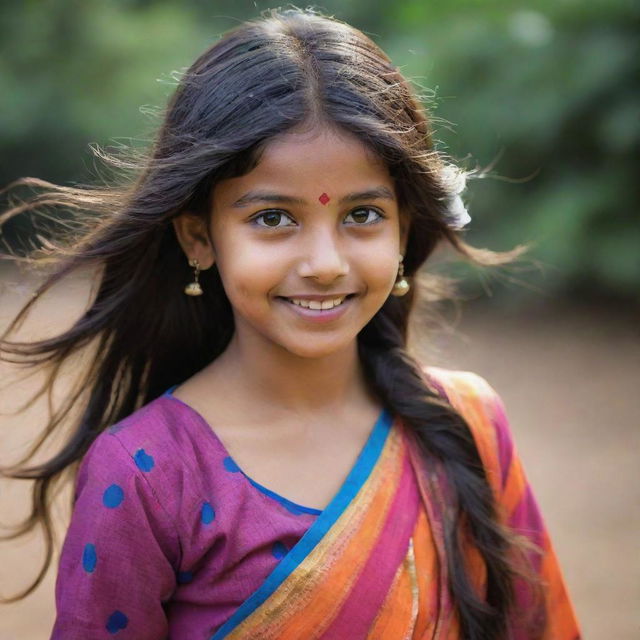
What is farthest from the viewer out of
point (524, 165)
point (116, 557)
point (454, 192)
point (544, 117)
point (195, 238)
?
point (524, 165)

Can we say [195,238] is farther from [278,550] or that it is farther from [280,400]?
[278,550]

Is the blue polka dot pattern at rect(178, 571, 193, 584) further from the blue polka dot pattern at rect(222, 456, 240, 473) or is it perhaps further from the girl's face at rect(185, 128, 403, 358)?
the girl's face at rect(185, 128, 403, 358)

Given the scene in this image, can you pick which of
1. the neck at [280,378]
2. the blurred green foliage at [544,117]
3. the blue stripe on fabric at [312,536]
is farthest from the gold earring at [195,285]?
the blurred green foliage at [544,117]

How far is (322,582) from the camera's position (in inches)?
70.6

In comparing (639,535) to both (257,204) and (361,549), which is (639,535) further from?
(257,204)

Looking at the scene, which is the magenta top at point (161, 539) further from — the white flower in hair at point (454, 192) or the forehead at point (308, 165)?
the white flower in hair at point (454, 192)

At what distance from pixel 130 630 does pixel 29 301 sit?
761mm

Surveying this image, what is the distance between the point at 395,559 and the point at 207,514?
Answer: 0.37 metres

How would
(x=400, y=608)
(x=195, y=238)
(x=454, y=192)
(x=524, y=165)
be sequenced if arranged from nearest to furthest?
(x=400, y=608) < (x=195, y=238) < (x=454, y=192) < (x=524, y=165)

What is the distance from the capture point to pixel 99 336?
7.04 feet

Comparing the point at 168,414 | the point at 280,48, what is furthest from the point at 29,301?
the point at 280,48

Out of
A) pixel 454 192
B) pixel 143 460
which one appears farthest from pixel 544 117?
pixel 143 460

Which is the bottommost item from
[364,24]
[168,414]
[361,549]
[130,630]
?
[130,630]

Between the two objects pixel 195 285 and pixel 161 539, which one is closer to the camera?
pixel 161 539
